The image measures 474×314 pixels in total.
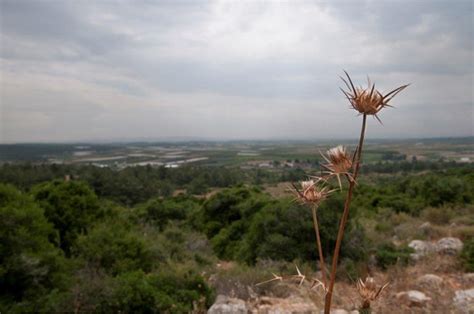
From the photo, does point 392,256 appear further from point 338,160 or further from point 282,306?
point 338,160

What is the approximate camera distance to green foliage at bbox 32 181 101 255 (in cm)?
944

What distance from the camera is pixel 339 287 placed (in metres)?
5.43

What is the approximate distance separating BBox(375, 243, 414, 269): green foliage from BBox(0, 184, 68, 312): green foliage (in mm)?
5954

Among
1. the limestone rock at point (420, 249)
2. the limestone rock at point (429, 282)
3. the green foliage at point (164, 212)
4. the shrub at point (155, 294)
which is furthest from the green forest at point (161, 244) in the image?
the green foliage at point (164, 212)

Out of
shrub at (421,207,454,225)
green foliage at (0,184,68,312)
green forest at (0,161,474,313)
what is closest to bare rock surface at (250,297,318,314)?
green forest at (0,161,474,313)

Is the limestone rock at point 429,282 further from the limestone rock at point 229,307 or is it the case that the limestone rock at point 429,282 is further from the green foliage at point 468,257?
the limestone rock at point 229,307

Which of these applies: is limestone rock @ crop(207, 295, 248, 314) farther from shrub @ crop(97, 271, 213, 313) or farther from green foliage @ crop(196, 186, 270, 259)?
green foliage @ crop(196, 186, 270, 259)

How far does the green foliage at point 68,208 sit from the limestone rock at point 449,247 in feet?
29.6

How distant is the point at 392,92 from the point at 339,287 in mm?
5468

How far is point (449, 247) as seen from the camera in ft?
21.7

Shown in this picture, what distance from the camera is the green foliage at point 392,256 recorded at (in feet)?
20.5

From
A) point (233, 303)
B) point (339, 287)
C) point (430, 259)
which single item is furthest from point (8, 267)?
point (430, 259)

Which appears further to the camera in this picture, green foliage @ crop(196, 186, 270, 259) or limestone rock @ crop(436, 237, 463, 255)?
green foliage @ crop(196, 186, 270, 259)

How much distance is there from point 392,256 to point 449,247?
136cm
